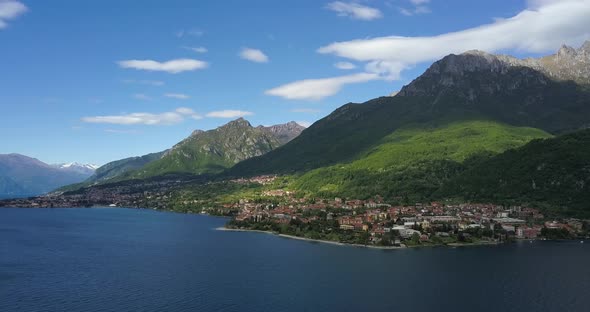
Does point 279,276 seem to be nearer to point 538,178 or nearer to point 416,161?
point 538,178

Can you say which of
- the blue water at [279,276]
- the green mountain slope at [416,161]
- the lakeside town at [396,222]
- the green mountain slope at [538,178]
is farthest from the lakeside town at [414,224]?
the green mountain slope at [416,161]

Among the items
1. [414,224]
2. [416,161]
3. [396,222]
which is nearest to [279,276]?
[414,224]

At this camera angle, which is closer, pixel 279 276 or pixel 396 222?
pixel 279 276

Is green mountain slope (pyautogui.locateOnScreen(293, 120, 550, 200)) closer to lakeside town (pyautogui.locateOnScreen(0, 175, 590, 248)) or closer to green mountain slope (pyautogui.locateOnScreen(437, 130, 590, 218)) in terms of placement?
green mountain slope (pyautogui.locateOnScreen(437, 130, 590, 218))

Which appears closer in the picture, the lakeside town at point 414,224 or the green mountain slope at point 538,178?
the lakeside town at point 414,224

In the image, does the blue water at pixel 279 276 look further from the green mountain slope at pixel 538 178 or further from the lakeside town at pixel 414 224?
the green mountain slope at pixel 538 178
